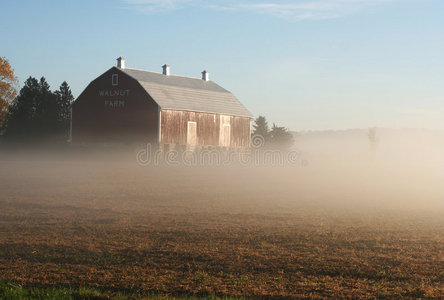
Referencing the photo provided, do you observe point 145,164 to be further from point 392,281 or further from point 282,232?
point 392,281

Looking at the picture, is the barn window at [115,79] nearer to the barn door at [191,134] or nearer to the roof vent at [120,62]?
the roof vent at [120,62]

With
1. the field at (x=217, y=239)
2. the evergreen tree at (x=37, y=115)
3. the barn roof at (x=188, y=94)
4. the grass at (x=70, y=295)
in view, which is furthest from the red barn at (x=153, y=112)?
the grass at (x=70, y=295)

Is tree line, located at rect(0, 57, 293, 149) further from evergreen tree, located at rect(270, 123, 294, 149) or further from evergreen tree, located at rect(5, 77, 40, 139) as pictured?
evergreen tree, located at rect(270, 123, 294, 149)

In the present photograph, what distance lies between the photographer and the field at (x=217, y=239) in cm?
1113

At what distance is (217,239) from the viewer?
15891 millimetres

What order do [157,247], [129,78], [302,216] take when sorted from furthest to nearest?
[129,78] → [302,216] → [157,247]

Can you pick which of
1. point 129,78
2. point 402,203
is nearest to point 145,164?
point 129,78

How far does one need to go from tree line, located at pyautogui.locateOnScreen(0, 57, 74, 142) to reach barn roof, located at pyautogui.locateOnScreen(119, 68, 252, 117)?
1190 centimetres

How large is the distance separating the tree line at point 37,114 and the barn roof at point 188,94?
1190 cm

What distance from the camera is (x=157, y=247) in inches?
575

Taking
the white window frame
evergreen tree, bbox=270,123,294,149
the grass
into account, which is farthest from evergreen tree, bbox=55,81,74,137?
the grass

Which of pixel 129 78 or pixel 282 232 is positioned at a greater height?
pixel 129 78

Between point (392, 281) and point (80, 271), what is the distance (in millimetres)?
6731

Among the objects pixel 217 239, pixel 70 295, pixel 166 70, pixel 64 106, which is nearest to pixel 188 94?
pixel 166 70
